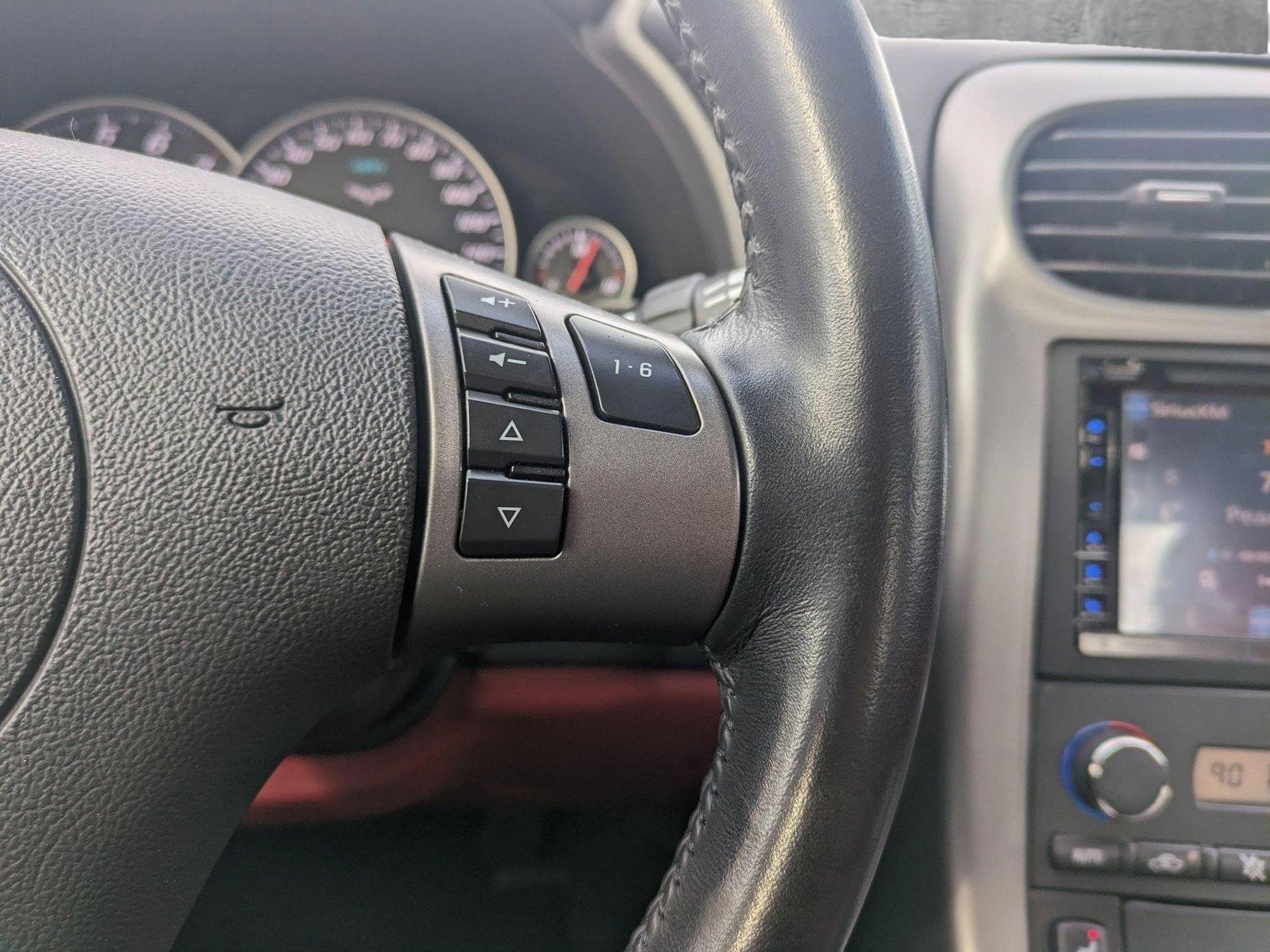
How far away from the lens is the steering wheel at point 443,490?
406mm

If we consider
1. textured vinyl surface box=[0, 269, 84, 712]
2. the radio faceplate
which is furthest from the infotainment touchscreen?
textured vinyl surface box=[0, 269, 84, 712]

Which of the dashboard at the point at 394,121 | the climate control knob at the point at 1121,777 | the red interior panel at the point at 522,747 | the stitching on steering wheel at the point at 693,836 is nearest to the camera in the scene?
the stitching on steering wheel at the point at 693,836

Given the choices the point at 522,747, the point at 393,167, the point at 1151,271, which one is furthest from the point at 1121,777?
the point at 393,167

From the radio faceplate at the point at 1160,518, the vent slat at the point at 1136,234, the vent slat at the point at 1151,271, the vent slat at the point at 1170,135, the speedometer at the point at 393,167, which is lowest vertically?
the radio faceplate at the point at 1160,518

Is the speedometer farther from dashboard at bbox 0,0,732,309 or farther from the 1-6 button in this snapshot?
the 1-6 button

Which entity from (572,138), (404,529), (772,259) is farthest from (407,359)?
(572,138)

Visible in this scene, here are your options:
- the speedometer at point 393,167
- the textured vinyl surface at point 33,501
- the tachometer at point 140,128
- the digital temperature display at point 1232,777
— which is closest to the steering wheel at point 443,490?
the textured vinyl surface at point 33,501

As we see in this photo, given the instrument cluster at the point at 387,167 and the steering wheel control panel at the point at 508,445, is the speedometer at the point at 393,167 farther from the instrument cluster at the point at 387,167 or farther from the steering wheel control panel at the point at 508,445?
the steering wheel control panel at the point at 508,445

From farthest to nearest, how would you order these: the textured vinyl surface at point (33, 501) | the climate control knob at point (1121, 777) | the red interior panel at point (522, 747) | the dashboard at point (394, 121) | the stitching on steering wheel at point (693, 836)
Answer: the dashboard at point (394, 121) → the red interior panel at point (522, 747) → the climate control knob at point (1121, 777) → the stitching on steering wheel at point (693, 836) → the textured vinyl surface at point (33, 501)

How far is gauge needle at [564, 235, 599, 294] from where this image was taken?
125 cm

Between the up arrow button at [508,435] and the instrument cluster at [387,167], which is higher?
the instrument cluster at [387,167]

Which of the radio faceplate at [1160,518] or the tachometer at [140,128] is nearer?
the radio faceplate at [1160,518]

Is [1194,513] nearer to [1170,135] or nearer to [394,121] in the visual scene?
[1170,135]

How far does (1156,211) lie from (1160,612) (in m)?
0.32
